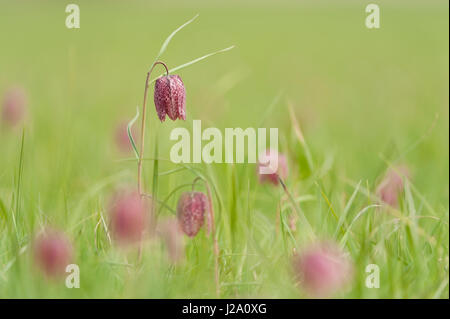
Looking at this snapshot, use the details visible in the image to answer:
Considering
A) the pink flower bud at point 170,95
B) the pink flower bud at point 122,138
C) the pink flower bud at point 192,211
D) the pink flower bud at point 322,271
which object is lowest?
the pink flower bud at point 322,271

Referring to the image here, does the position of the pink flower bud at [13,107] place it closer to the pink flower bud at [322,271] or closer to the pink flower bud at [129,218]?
the pink flower bud at [129,218]

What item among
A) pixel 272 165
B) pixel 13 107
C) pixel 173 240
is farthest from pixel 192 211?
pixel 13 107

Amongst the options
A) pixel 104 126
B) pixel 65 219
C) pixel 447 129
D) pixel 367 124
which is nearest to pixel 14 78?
pixel 104 126

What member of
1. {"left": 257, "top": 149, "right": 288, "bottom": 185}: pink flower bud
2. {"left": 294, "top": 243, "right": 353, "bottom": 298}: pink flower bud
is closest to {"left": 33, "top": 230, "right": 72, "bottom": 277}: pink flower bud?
{"left": 294, "top": 243, "right": 353, "bottom": 298}: pink flower bud

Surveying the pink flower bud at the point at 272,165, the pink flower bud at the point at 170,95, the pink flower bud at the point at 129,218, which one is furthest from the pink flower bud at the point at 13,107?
the pink flower bud at the point at 129,218

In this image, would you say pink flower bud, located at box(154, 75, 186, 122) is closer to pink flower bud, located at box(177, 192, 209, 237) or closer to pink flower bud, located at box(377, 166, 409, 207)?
pink flower bud, located at box(177, 192, 209, 237)

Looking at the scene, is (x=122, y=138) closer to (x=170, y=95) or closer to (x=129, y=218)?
(x=170, y=95)
